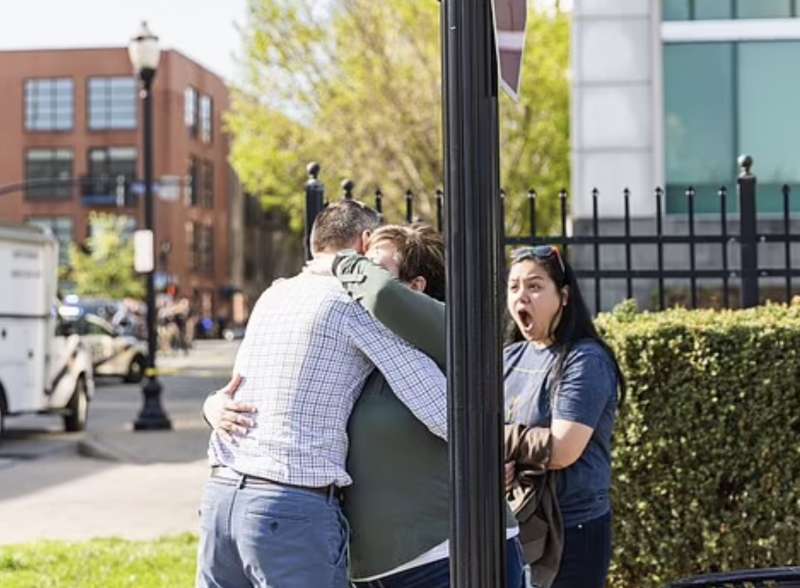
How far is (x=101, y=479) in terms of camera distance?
1438 centimetres

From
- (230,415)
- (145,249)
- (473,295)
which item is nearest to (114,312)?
(145,249)

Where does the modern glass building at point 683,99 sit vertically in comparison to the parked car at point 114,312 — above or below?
above

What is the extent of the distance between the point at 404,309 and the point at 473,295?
0.75m

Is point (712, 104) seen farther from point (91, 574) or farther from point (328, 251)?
point (328, 251)

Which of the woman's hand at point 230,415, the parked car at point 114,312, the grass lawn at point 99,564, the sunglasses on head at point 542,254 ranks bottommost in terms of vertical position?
the grass lawn at point 99,564

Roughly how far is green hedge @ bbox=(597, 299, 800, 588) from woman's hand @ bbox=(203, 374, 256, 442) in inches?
121

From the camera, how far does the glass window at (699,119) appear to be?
19.0m

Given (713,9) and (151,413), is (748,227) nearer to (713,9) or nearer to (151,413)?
(713,9)

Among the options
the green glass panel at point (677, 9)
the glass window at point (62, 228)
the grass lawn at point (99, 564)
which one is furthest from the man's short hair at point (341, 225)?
the glass window at point (62, 228)

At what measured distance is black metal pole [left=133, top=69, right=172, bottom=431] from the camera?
62.0ft

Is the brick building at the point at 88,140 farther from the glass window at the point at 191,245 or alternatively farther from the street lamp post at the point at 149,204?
the street lamp post at the point at 149,204

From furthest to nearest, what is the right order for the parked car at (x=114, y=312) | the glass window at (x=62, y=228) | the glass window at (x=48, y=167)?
the glass window at (x=62, y=228) < the glass window at (x=48, y=167) < the parked car at (x=114, y=312)

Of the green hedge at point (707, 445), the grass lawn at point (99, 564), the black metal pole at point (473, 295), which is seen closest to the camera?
the black metal pole at point (473, 295)

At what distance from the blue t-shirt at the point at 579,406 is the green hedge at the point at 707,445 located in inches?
76.5
